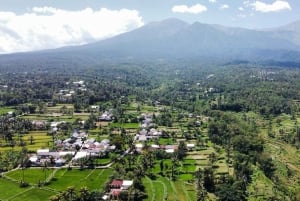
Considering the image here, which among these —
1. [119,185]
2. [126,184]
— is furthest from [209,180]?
[119,185]

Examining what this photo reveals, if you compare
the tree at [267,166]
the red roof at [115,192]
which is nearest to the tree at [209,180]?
the tree at [267,166]

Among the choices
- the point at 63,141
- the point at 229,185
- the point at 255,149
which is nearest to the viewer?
the point at 229,185

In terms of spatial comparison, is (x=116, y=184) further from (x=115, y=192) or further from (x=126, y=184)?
(x=115, y=192)

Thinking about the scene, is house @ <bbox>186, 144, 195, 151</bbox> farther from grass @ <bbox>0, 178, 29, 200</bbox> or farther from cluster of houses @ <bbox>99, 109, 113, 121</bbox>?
grass @ <bbox>0, 178, 29, 200</bbox>

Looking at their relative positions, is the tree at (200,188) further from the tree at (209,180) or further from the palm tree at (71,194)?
the palm tree at (71,194)

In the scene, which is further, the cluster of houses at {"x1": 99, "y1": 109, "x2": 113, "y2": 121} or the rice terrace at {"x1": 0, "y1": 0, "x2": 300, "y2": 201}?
the cluster of houses at {"x1": 99, "y1": 109, "x2": 113, "y2": 121}

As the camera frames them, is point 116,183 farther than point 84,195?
Result: Yes

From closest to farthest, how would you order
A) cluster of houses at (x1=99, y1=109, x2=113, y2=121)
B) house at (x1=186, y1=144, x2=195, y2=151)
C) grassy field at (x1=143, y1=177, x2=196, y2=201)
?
grassy field at (x1=143, y1=177, x2=196, y2=201)
house at (x1=186, y1=144, x2=195, y2=151)
cluster of houses at (x1=99, y1=109, x2=113, y2=121)

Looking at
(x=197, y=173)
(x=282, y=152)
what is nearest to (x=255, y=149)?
(x=282, y=152)

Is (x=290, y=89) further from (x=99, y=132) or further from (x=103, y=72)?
(x=103, y=72)

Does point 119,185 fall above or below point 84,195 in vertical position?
below

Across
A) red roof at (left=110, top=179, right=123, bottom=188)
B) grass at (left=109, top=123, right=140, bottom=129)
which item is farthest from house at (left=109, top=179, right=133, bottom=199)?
grass at (left=109, top=123, right=140, bottom=129)
